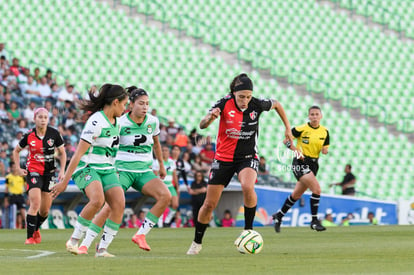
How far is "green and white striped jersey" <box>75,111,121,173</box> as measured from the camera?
1105 cm

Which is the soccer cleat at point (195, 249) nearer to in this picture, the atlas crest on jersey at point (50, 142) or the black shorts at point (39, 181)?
the black shorts at point (39, 181)

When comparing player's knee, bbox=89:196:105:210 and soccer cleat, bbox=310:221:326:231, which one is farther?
soccer cleat, bbox=310:221:326:231

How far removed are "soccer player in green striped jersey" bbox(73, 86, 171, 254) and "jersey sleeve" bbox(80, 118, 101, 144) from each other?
1.25 meters

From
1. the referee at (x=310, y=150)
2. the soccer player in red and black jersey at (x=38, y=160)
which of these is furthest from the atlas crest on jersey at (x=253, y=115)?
the referee at (x=310, y=150)

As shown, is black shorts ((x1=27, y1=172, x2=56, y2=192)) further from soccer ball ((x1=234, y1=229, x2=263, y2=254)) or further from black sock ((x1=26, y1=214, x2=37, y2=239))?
soccer ball ((x1=234, y1=229, x2=263, y2=254))

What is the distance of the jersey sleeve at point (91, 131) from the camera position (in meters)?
11.0

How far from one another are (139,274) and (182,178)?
1668 centimetres

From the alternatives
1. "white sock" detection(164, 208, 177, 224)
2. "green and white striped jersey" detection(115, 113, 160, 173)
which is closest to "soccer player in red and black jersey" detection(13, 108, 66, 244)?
"green and white striped jersey" detection(115, 113, 160, 173)

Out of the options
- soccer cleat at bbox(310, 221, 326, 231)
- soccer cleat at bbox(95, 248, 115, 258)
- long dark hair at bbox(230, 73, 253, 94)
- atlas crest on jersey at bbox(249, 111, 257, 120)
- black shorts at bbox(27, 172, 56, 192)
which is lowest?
soccer cleat at bbox(310, 221, 326, 231)

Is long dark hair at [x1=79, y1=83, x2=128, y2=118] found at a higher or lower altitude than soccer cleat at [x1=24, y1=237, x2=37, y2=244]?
higher

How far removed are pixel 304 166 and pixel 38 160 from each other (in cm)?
532

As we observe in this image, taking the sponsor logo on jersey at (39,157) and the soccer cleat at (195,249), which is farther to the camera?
the sponsor logo on jersey at (39,157)

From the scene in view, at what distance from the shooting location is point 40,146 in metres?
15.8

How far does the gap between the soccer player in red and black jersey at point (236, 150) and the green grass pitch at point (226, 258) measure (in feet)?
1.92
